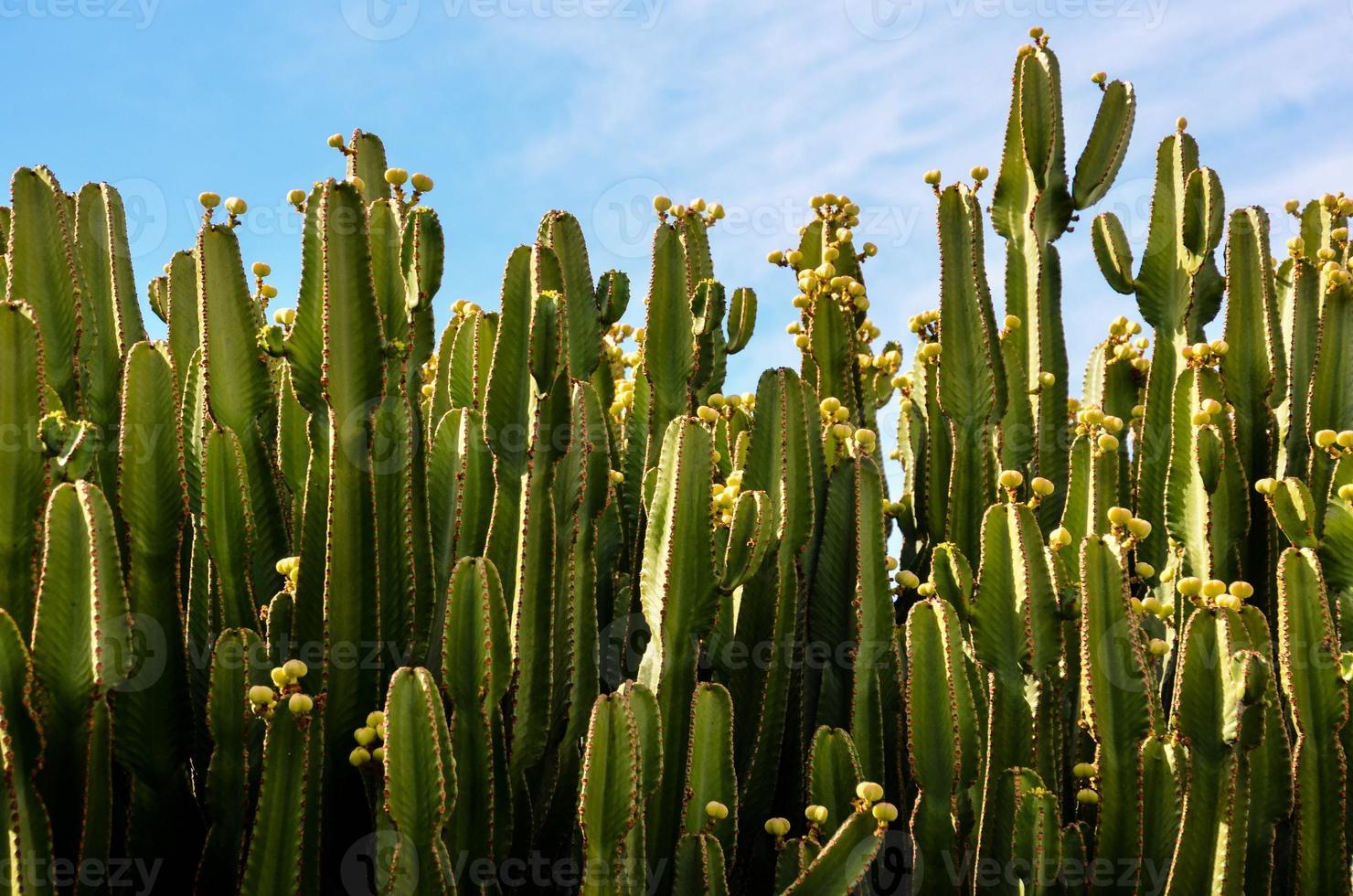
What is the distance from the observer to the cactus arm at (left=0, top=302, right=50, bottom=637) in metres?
2.17

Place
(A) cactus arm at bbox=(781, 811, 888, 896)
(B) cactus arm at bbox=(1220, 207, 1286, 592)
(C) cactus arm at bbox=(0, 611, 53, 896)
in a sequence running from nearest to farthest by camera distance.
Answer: (C) cactus arm at bbox=(0, 611, 53, 896), (A) cactus arm at bbox=(781, 811, 888, 896), (B) cactus arm at bbox=(1220, 207, 1286, 592)

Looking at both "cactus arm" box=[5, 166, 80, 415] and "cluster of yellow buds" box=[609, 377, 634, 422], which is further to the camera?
"cluster of yellow buds" box=[609, 377, 634, 422]

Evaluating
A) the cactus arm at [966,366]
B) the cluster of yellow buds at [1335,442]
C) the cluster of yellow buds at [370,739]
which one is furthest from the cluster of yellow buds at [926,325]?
the cluster of yellow buds at [370,739]

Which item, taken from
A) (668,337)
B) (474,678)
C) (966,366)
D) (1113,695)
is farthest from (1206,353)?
(474,678)

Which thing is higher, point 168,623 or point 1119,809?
point 168,623

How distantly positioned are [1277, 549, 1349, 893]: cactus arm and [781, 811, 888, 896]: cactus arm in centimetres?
93

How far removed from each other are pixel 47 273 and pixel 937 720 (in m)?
2.15

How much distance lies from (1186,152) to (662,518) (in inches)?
84.2

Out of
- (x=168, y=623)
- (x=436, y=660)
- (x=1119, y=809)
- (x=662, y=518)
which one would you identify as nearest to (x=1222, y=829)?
(x=1119, y=809)

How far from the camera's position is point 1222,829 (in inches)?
88.7

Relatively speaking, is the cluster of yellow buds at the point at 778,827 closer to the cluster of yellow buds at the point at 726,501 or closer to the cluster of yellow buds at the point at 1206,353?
the cluster of yellow buds at the point at 726,501

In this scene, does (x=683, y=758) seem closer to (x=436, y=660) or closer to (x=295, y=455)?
(x=436, y=660)

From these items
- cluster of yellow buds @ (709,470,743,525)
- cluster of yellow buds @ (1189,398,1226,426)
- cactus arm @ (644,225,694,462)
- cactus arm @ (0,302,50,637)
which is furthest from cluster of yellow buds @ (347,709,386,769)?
cluster of yellow buds @ (1189,398,1226,426)

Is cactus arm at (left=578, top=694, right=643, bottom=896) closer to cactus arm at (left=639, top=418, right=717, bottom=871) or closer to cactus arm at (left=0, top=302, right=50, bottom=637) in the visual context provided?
cactus arm at (left=639, top=418, right=717, bottom=871)
